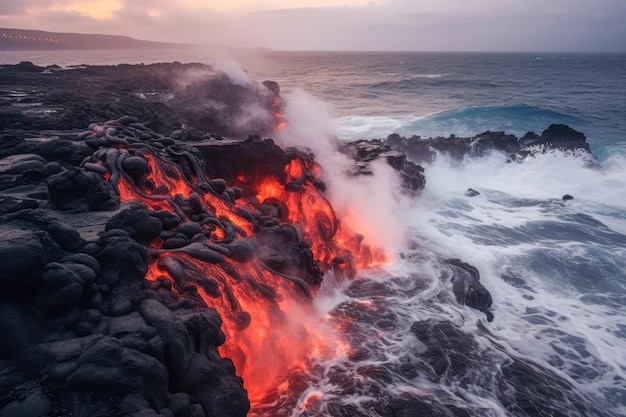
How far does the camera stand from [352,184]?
18828 millimetres

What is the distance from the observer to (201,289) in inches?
339

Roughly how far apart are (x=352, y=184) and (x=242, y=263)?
9704mm

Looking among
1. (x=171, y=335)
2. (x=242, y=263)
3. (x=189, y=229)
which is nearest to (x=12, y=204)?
(x=189, y=229)

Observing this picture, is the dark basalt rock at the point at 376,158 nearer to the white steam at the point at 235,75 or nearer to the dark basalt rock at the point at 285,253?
the dark basalt rock at the point at 285,253

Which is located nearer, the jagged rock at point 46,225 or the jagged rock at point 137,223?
the jagged rock at point 46,225

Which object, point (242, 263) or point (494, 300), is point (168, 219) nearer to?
point (242, 263)

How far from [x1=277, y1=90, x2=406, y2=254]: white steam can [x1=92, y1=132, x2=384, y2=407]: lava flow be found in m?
2.64

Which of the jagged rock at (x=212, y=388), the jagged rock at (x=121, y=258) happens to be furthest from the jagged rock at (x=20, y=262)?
the jagged rock at (x=212, y=388)

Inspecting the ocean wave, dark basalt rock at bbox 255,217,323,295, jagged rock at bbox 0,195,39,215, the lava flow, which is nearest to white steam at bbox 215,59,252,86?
the ocean wave

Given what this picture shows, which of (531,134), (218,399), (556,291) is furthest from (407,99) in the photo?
(218,399)

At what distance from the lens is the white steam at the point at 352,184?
17169 mm

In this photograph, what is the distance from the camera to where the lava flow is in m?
8.78

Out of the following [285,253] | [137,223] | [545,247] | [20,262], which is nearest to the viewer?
[20,262]

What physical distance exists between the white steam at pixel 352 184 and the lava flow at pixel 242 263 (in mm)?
2640
